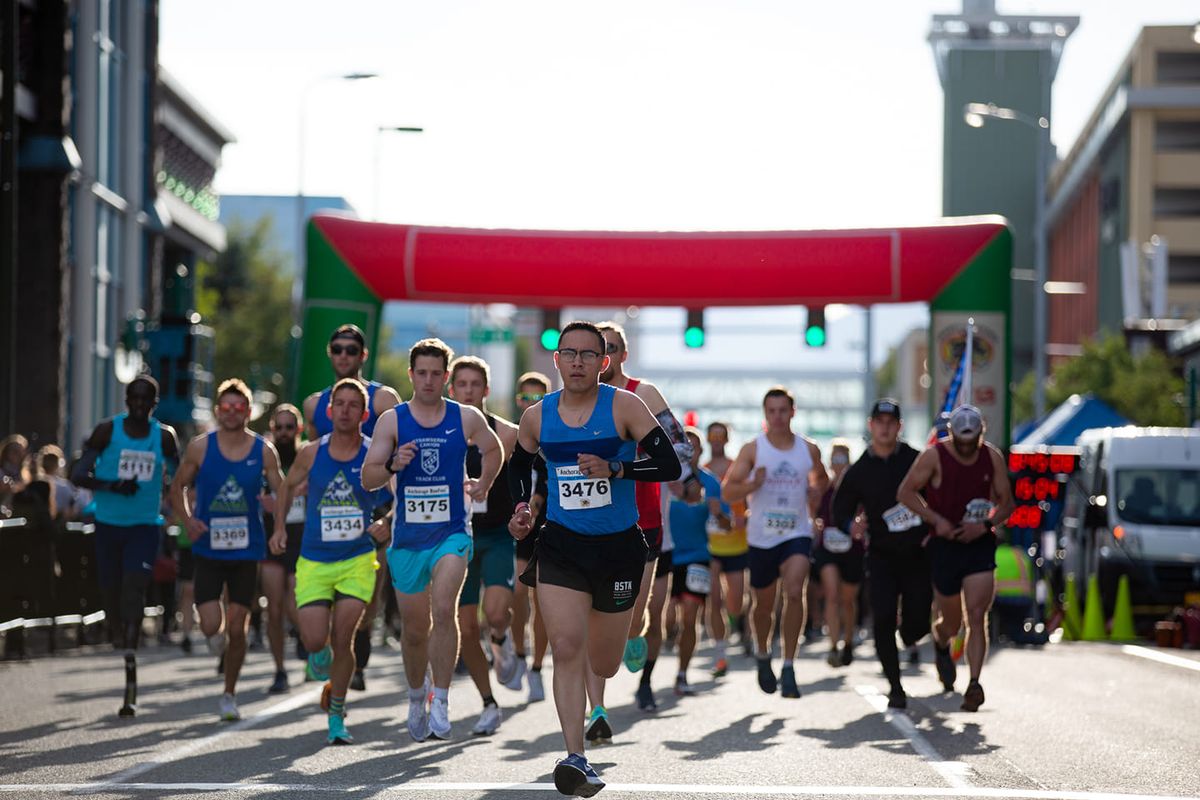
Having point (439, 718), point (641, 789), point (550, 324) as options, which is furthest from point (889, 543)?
point (550, 324)

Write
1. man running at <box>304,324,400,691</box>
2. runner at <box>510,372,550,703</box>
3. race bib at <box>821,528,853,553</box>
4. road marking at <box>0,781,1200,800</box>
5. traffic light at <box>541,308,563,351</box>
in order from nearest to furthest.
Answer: road marking at <box>0,781,1200,800</box>, man running at <box>304,324,400,691</box>, runner at <box>510,372,550,703</box>, race bib at <box>821,528,853,553</box>, traffic light at <box>541,308,563,351</box>

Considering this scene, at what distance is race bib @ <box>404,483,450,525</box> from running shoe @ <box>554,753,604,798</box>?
2.46 m

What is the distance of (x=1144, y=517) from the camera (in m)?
27.2

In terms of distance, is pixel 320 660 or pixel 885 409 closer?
pixel 320 660

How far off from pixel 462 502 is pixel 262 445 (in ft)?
8.52

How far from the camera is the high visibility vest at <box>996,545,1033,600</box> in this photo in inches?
954

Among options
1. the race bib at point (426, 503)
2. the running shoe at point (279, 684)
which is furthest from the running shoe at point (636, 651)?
the running shoe at point (279, 684)

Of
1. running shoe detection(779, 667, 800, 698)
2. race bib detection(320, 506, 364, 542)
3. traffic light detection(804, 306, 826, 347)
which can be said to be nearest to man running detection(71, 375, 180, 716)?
race bib detection(320, 506, 364, 542)

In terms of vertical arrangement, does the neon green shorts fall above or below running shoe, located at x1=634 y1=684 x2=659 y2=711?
above

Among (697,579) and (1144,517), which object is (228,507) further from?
(1144,517)

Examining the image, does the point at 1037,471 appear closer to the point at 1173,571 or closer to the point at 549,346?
the point at 1173,571

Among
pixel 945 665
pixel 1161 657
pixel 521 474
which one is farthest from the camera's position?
pixel 1161 657

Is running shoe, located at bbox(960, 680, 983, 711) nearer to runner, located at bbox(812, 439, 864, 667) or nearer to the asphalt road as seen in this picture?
the asphalt road

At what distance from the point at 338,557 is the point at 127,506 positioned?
228 centimetres
